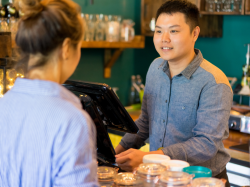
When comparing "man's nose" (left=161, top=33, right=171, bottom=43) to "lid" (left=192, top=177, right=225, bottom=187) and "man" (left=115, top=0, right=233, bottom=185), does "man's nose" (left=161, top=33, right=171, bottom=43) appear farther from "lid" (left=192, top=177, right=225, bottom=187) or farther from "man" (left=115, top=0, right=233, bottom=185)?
"lid" (left=192, top=177, right=225, bottom=187)

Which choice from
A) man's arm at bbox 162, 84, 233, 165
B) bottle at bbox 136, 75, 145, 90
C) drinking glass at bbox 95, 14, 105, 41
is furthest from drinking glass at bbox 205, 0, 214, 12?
man's arm at bbox 162, 84, 233, 165

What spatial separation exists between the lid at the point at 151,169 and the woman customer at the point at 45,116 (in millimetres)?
249

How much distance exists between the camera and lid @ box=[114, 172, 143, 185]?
43.8 inches

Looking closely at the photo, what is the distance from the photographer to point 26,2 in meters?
0.92

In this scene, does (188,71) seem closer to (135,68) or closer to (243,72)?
(243,72)

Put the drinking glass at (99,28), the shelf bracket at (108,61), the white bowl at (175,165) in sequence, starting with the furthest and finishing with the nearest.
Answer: the shelf bracket at (108,61) < the drinking glass at (99,28) < the white bowl at (175,165)

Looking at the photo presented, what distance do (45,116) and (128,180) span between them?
41cm

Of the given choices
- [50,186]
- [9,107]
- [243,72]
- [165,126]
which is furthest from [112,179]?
[243,72]

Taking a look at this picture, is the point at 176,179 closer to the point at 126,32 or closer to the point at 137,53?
the point at 126,32

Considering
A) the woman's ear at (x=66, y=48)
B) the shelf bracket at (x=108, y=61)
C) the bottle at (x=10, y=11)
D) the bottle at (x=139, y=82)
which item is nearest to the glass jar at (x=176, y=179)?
the woman's ear at (x=66, y=48)

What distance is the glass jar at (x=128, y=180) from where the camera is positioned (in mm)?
1105

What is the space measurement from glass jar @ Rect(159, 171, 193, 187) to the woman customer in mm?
239

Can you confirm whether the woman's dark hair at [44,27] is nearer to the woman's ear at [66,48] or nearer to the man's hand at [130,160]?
the woman's ear at [66,48]

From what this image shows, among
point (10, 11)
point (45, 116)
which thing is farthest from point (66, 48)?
point (10, 11)
